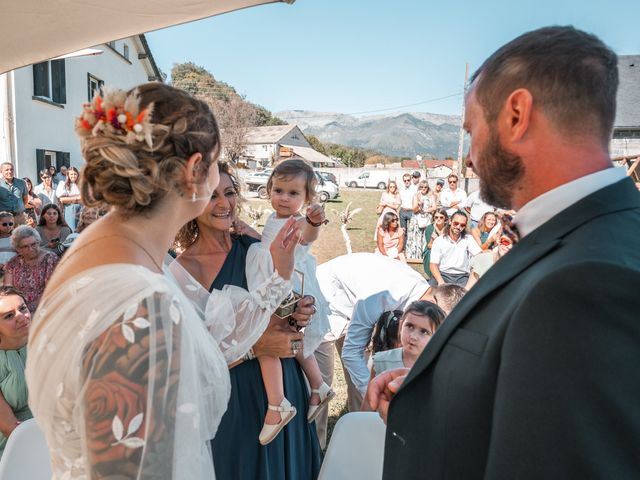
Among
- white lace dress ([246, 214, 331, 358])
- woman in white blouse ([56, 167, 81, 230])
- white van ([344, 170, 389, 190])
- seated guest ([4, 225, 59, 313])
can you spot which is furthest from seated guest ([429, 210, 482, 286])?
white van ([344, 170, 389, 190])

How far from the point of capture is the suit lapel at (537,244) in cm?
96

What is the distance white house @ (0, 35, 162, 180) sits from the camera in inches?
451

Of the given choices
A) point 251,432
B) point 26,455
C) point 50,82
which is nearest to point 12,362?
point 26,455

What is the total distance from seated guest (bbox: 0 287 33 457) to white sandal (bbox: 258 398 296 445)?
1579 mm

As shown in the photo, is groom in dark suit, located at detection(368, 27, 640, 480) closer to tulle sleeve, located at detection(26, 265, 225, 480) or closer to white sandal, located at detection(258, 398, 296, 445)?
tulle sleeve, located at detection(26, 265, 225, 480)

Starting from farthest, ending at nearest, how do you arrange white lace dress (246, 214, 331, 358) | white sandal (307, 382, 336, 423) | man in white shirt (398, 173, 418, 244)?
man in white shirt (398, 173, 418, 244) → white sandal (307, 382, 336, 423) → white lace dress (246, 214, 331, 358)

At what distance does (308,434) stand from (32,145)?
42.2 ft

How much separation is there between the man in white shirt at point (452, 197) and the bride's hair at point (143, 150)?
10.1 meters

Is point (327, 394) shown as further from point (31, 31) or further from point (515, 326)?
point (31, 31)

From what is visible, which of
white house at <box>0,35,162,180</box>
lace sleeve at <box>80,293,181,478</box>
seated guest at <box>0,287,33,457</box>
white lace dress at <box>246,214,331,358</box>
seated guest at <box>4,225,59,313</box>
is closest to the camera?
lace sleeve at <box>80,293,181,478</box>

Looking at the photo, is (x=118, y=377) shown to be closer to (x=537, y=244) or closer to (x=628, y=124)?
(x=537, y=244)

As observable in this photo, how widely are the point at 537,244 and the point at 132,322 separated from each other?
921 mm

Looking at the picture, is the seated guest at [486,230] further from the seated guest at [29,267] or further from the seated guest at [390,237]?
the seated guest at [29,267]

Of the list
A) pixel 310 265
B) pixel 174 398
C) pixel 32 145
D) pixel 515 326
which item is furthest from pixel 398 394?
pixel 32 145
